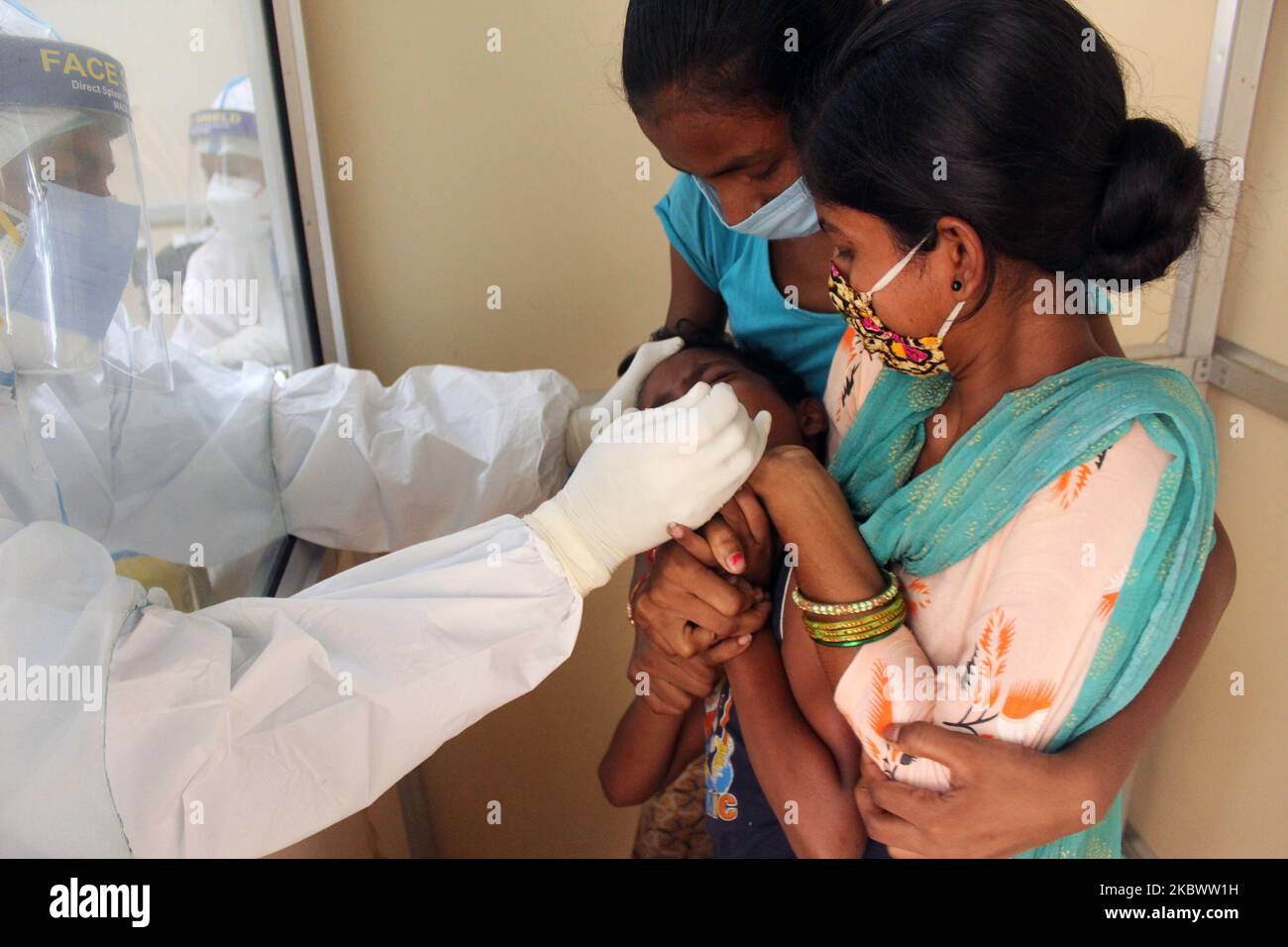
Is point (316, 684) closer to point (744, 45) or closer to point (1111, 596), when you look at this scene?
point (1111, 596)

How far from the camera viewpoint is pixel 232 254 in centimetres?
241

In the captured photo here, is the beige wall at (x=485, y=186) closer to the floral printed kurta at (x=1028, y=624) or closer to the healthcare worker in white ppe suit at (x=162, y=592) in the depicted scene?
the healthcare worker in white ppe suit at (x=162, y=592)

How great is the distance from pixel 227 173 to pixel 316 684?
204 centimetres

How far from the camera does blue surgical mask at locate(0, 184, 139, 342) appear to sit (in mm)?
924

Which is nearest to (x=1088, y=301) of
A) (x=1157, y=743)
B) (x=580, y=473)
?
(x=580, y=473)

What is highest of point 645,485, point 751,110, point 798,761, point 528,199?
point 751,110

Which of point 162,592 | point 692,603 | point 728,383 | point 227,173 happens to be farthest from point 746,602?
point 227,173

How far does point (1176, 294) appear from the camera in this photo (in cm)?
205

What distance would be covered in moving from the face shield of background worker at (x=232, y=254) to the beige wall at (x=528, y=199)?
23 cm

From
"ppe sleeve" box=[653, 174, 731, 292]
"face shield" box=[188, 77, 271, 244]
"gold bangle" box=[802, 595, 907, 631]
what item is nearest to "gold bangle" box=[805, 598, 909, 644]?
"gold bangle" box=[802, 595, 907, 631]

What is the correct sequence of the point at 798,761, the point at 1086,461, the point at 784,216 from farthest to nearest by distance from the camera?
the point at 784,216
the point at 798,761
the point at 1086,461

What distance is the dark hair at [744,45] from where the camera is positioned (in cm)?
111

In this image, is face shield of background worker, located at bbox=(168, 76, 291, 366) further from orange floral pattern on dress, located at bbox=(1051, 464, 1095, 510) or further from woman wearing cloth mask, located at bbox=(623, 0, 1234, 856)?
orange floral pattern on dress, located at bbox=(1051, 464, 1095, 510)

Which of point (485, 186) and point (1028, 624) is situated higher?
point (485, 186)
